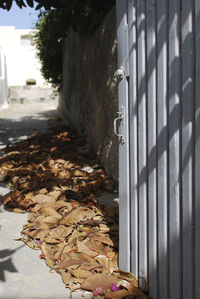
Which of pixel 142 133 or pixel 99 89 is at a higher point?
pixel 99 89

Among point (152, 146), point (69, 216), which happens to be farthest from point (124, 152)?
point (69, 216)

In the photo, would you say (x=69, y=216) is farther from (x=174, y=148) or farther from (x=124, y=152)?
(x=174, y=148)

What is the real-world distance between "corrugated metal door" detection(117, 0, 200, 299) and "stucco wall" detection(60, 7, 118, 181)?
2.04 metres

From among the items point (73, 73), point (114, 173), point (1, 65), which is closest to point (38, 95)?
point (1, 65)

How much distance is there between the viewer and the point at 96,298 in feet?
8.70

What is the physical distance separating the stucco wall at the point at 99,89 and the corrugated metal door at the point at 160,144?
2042mm

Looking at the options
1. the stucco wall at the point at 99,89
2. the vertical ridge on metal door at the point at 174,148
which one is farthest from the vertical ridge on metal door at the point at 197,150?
the stucco wall at the point at 99,89

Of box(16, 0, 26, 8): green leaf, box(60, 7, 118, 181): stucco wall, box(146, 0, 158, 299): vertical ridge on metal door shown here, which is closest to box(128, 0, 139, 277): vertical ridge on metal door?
box(146, 0, 158, 299): vertical ridge on metal door

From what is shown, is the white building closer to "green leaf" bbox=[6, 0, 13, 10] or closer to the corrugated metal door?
"green leaf" bbox=[6, 0, 13, 10]

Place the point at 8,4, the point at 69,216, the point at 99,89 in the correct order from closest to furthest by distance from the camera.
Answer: the point at 69,216
the point at 8,4
the point at 99,89

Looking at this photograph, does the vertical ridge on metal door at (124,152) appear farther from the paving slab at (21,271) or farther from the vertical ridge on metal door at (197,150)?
the vertical ridge on metal door at (197,150)

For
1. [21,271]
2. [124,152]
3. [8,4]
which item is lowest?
[21,271]

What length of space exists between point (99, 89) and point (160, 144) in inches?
142

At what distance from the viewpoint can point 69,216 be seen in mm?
3932
